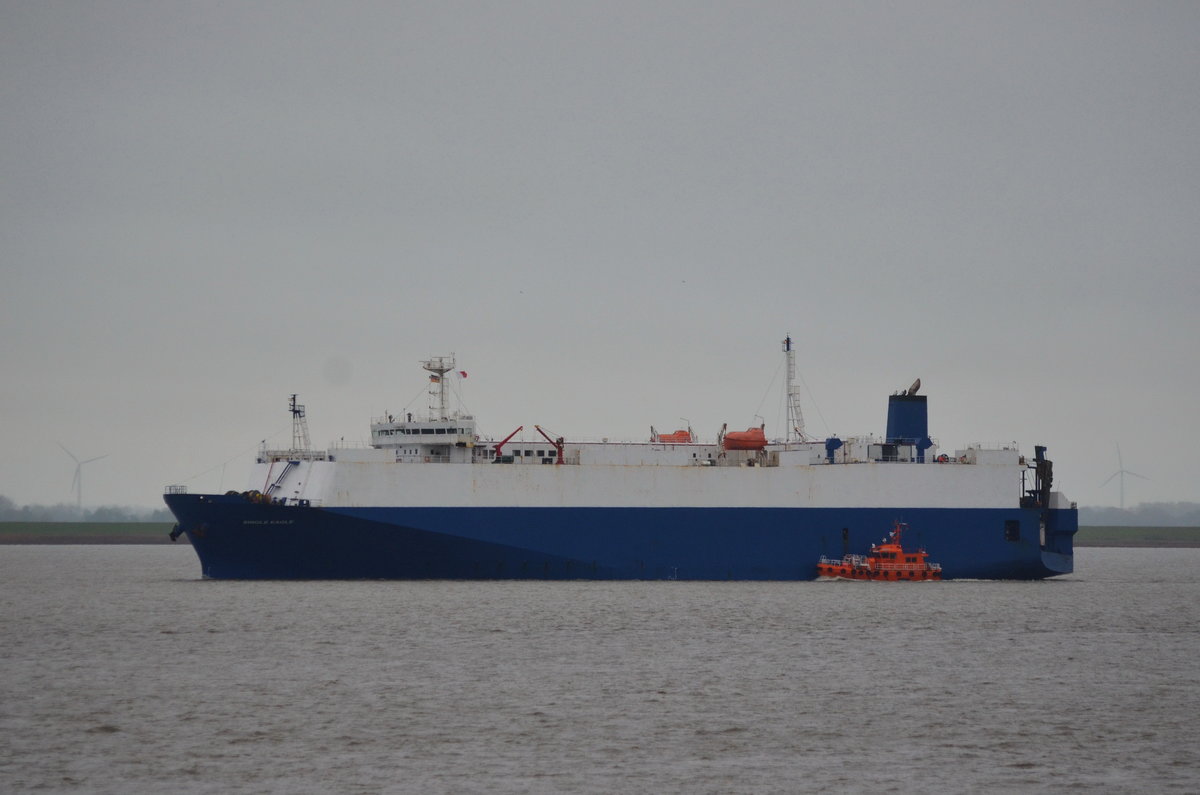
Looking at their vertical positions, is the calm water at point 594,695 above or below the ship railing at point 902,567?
below

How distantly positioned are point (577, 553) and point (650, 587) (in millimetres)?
3272

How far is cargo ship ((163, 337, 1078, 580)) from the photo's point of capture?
54.9 metres

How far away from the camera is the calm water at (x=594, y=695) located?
21500mm

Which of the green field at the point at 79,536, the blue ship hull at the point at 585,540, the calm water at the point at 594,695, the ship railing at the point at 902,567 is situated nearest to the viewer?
the calm water at the point at 594,695

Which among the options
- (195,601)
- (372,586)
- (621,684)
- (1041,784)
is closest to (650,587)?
(372,586)

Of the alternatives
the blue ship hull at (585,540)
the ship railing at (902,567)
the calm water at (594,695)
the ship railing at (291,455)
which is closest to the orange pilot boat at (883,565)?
the ship railing at (902,567)

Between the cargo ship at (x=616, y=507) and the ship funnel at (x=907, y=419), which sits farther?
the ship funnel at (x=907, y=419)

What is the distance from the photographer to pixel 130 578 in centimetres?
7188

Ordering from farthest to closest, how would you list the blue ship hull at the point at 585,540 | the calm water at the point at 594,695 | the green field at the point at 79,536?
the green field at the point at 79,536 < the blue ship hull at the point at 585,540 < the calm water at the point at 594,695

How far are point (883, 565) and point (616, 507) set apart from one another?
1179 centimetres

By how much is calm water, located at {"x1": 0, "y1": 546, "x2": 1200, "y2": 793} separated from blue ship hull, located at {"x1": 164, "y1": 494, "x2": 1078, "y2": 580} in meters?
4.39

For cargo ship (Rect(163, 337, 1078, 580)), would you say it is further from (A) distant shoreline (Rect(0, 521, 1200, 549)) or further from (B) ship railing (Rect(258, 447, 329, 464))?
(A) distant shoreline (Rect(0, 521, 1200, 549))

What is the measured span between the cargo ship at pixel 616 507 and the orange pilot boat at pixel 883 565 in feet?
1.66

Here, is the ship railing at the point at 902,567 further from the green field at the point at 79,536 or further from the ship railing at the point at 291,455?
the green field at the point at 79,536
